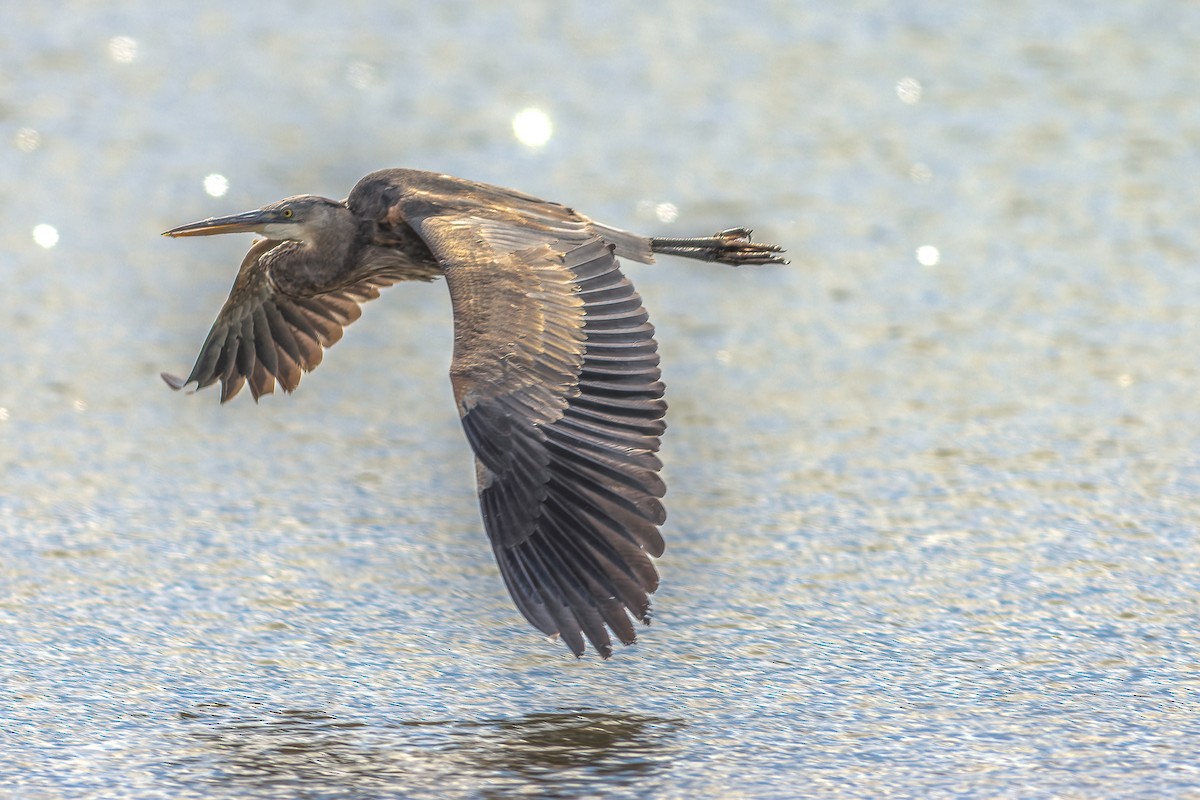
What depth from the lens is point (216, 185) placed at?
1099 cm

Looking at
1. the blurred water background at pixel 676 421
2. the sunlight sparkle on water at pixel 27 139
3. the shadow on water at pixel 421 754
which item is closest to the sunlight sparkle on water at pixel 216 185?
the blurred water background at pixel 676 421

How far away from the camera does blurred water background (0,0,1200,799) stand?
18.5ft

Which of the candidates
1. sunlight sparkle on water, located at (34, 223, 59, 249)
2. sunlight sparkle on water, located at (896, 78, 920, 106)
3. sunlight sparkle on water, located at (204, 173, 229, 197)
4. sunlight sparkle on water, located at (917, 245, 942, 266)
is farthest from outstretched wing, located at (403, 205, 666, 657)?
sunlight sparkle on water, located at (896, 78, 920, 106)

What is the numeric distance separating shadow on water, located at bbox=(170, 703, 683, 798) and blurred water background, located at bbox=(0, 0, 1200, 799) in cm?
2

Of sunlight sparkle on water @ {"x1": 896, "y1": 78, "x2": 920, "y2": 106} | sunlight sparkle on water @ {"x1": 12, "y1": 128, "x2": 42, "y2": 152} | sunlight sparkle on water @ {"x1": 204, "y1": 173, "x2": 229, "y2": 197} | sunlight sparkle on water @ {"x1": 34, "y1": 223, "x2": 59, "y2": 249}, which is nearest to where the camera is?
sunlight sparkle on water @ {"x1": 34, "y1": 223, "x2": 59, "y2": 249}

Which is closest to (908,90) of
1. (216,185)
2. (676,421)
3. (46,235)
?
(216,185)

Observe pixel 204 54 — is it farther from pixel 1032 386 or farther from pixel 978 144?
pixel 1032 386

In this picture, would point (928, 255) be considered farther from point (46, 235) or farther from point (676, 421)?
point (46, 235)

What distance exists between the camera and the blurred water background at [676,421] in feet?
18.5

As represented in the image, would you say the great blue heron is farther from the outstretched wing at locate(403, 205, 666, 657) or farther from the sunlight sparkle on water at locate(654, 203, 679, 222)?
the sunlight sparkle on water at locate(654, 203, 679, 222)

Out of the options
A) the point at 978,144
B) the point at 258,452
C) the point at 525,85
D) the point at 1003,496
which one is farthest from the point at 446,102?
the point at 1003,496

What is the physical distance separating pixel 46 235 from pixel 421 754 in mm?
5894

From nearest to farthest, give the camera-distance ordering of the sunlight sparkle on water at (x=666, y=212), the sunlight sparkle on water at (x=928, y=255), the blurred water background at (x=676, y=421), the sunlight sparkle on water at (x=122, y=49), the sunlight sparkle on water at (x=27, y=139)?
the blurred water background at (x=676, y=421)
the sunlight sparkle on water at (x=928, y=255)
the sunlight sparkle on water at (x=666, y=212)
the sunlight sparkle on water at (x=27, y=139)
the sunlight sparkle on water at (x=122, y=49)

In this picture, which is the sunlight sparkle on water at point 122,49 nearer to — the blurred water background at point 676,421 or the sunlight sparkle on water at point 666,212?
the blurred water background at point 676,421
